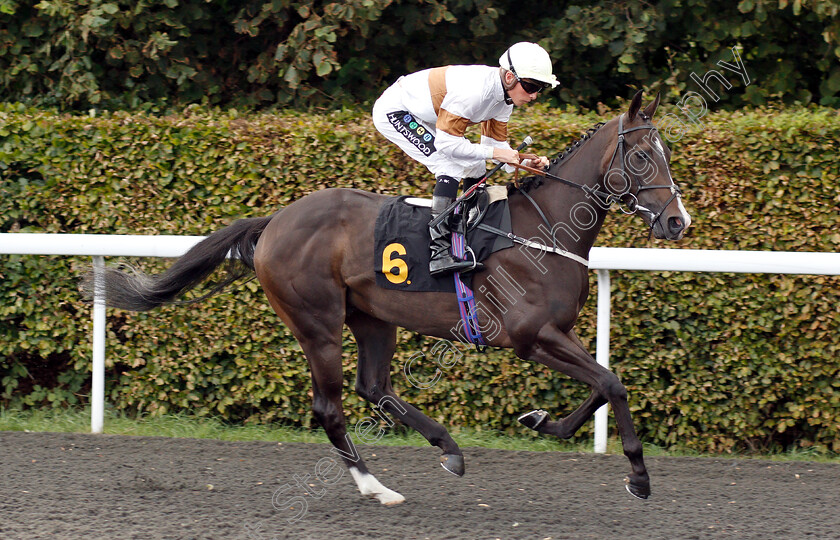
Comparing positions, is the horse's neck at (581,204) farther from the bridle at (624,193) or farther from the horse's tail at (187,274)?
the horse's tail at (187,274)

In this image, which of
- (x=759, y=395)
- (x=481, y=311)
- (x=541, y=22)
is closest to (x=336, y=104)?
(x=541, y=22)

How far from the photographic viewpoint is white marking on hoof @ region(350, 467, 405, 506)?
4.20 meters

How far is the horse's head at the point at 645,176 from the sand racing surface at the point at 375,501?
4.34 feet

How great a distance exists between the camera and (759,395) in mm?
5090

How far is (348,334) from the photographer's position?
18.0ft

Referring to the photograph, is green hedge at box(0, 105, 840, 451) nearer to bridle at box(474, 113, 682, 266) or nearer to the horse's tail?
the horse's tail

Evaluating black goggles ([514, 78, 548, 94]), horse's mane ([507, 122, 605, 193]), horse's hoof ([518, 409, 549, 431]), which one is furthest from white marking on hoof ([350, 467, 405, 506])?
black goggles ([514, 78, 548, 94])

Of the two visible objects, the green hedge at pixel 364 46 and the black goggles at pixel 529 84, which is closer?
the black goggles at pixel 529 84

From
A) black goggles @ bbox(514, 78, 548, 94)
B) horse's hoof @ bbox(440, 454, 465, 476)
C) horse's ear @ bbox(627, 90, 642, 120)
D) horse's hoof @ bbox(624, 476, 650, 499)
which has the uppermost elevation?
black goggles @ bbox(514, 78, 548, 94)

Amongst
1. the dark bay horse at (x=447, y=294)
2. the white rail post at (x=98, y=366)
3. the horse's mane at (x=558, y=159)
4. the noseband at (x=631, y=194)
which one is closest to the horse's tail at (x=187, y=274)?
the dark bay horse at (x=447, y=294)

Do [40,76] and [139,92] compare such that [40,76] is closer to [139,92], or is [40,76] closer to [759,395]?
[139,92]

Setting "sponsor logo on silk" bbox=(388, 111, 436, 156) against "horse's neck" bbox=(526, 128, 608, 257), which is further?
"sponsor logo on silk" bbox=(388, 111, 436, 156)

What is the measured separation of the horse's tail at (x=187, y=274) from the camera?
4750 mm

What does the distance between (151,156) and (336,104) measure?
5.68ft
